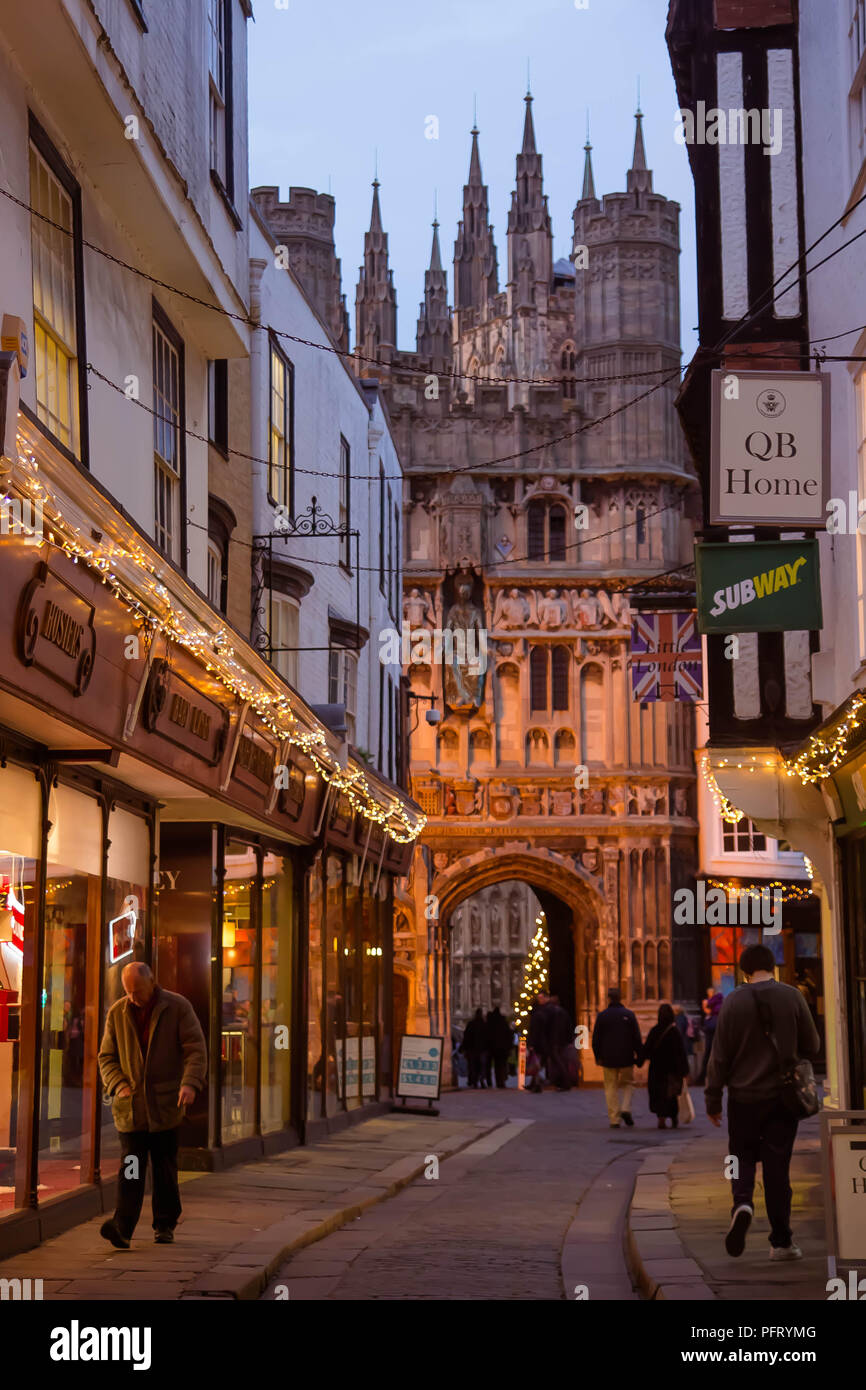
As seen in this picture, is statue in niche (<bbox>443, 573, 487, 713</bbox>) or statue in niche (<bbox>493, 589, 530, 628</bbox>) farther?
statue in niche (<bbox>493, 589, 530, 628</bbox>)

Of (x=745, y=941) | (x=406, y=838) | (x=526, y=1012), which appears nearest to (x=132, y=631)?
(x=406, y=838)

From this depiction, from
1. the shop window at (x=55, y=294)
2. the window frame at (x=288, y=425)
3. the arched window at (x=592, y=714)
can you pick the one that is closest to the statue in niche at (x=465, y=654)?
the arched window at (x=592, y=714)

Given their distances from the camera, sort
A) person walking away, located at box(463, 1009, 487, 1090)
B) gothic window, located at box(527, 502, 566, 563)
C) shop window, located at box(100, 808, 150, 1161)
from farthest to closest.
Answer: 1. gothic window, located at box(527, 502, 566, 563)
2. person walking away, located at box(463, 1009, 487, 1090)
3. shop window, located at box(100, 808, 150, 1161)

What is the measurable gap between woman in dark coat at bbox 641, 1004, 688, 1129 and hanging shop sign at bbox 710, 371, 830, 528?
42.7 feet

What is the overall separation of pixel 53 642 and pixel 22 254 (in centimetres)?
232

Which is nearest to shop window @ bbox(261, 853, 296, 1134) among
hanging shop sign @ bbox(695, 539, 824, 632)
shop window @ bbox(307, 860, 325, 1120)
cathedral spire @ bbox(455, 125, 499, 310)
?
shop window @ bbox(307, 860, 325, 1120)

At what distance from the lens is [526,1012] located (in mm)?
49188

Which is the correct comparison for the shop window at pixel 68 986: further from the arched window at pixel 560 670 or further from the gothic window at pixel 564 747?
the arched window at pixel 560 670

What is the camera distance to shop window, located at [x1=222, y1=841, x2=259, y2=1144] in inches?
648

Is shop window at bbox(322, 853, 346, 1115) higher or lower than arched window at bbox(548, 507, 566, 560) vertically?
lower

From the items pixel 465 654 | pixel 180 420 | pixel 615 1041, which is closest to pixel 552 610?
pixel 465 654

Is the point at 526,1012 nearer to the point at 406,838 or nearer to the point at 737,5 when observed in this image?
the point at 406,838

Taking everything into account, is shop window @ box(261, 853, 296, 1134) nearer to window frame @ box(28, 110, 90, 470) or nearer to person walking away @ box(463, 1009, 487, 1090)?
window frame @ box(28, 110, 90, 470)

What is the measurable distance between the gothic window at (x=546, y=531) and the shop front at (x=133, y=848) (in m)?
22.7
